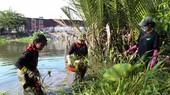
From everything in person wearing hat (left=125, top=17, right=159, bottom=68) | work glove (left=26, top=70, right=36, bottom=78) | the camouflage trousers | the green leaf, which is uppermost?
person wearing hat (left=125, top=17, right=159, bottom=68)

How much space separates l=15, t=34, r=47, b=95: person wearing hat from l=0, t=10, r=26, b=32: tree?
53.4 metres

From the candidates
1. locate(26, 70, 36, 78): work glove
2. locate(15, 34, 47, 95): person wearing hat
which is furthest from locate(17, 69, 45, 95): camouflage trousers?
locate(26, 70, 36, 78): work glove

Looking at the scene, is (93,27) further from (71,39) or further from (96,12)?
(71,39)

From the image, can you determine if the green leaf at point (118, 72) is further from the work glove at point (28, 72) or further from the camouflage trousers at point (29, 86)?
the camouflage trousers at point (29, 86)

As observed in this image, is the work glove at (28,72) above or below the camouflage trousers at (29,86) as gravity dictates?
above

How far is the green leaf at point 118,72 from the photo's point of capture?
4473mm

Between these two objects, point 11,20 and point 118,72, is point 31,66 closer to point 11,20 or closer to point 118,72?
point 118,72

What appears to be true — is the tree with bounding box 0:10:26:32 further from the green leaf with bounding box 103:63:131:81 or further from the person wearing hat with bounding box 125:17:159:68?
the green leaf with bounding box 103:63:131:81

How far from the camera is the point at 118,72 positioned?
4.51 meters

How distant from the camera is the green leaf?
14.7ft

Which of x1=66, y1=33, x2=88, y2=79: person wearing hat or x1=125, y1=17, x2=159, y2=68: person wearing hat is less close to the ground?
x1=125, y1=17, x2=159, y2=68: person wearing hat

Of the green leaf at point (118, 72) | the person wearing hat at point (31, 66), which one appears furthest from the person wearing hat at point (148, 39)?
the person wearing hat at point (31, 66)

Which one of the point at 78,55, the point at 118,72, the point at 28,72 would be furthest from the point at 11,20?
the point at 118,72

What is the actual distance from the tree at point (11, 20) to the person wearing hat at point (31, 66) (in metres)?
53.4
